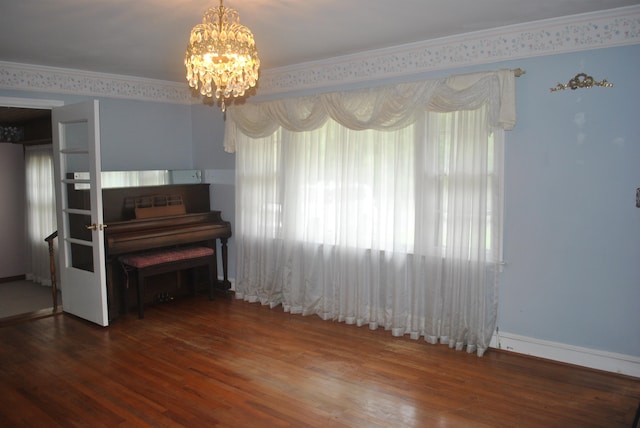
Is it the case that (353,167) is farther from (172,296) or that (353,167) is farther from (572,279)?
(172,296)

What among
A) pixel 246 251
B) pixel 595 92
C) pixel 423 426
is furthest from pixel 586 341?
pixel 246 251

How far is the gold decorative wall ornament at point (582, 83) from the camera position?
340cm

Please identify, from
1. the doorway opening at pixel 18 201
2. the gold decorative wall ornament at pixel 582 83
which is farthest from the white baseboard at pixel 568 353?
the doorway opening at pixel 18 201

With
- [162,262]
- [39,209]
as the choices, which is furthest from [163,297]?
[39,209]

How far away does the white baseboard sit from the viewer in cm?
344

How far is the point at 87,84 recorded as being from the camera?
5.18 meters

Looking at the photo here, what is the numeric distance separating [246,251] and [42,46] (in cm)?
282

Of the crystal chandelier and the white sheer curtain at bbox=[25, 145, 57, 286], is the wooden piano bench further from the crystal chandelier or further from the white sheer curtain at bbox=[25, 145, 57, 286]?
the crystal chandelier

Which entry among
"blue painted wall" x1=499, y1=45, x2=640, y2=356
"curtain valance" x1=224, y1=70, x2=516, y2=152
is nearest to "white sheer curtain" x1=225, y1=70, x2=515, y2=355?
"curtain valance" x1=224, y1=70, x2=516, y2=152

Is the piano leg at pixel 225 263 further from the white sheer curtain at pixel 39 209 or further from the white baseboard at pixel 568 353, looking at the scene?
the white baseboard at pixel 568 353

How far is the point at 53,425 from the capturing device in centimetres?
290

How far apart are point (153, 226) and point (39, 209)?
2.64 metres

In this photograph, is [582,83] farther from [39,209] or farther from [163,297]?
[39,209]

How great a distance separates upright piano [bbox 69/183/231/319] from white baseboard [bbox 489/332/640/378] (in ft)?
10.8
